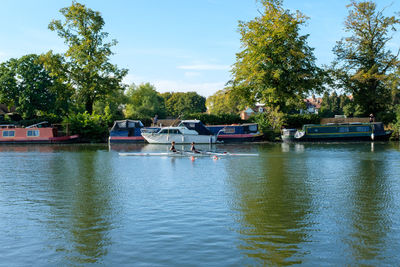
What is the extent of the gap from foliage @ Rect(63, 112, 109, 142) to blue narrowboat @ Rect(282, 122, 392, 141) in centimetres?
2748

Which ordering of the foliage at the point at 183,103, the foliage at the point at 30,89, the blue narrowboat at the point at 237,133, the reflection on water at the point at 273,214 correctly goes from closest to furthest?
the reflection on water at the point at 273,214 → the blue narrowboat at the point at 237,133 → the foliage at the point at 30,89 → the foliage at the point at 183,103

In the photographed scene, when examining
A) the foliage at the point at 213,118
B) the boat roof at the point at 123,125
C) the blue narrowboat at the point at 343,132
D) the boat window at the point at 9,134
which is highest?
the foliage at the point at 213,118

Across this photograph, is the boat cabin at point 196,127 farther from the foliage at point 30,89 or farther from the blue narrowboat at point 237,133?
the foliage at point 30,89

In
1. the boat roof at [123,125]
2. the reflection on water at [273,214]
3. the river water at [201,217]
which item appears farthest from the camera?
the boat roof at [123,125]

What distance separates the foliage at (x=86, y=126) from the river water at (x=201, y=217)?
30458 mm

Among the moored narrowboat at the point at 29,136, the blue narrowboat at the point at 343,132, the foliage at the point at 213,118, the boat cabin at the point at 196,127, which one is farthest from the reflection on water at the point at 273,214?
the foliage at the point at 213,118

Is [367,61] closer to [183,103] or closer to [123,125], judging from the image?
[123,125]

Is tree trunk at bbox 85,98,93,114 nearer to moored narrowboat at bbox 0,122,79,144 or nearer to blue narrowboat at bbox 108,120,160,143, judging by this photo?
moored narrowboat at bbox 0,122,79,144

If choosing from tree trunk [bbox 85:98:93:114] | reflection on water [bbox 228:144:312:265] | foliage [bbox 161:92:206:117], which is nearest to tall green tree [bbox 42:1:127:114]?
tree trunk [bbox 85:98:93:114]

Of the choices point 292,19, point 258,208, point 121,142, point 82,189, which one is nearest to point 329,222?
point 258,208

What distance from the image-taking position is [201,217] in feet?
46.9

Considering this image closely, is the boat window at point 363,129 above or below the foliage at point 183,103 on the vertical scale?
below

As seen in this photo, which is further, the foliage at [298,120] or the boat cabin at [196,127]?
the foliage at [298,120]

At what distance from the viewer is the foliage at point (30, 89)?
60938 mm
